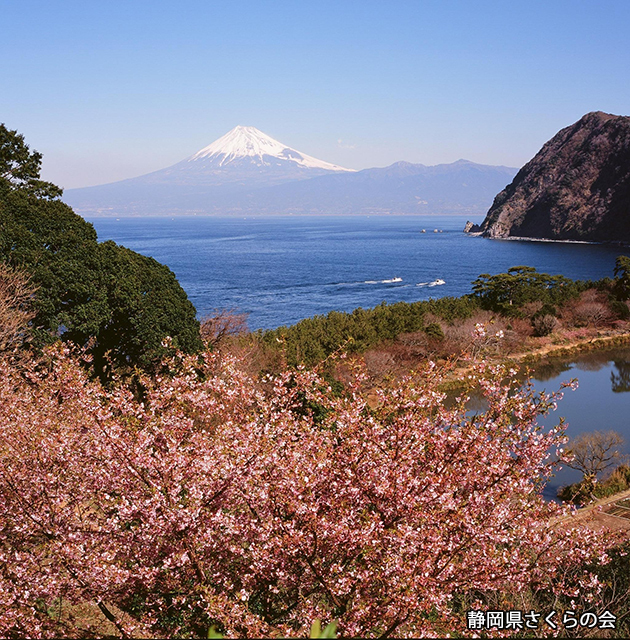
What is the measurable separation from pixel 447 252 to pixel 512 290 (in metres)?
79.7

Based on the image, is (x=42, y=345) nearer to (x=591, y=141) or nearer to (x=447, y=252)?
(x=447, y=252)

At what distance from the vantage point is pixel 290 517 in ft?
19.1

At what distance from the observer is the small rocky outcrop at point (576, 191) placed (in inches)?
4983

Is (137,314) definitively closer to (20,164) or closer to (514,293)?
(20,164)

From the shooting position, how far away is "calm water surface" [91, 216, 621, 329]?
59.8 metres

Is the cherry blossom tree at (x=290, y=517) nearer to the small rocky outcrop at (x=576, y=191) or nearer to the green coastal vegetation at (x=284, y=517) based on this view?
the green coastal vegetation at (x=284, y=517)

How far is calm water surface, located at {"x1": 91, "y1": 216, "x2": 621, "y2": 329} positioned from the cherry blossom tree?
4139 centimetres

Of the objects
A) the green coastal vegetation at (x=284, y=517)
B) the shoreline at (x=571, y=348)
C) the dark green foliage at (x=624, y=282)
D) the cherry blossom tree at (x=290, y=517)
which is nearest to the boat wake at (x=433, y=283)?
the dark green foliage at (x=624, y=282)

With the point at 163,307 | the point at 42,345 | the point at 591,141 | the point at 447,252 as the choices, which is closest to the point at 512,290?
the point at 163,307

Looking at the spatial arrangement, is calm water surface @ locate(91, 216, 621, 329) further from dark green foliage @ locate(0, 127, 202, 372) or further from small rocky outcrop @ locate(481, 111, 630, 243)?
dark green foliage @ locate(0, 127, 202, 372)

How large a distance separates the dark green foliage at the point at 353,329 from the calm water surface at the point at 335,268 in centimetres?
1834

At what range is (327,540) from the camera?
5414 mm

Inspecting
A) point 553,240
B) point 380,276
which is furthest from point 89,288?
point 553,240

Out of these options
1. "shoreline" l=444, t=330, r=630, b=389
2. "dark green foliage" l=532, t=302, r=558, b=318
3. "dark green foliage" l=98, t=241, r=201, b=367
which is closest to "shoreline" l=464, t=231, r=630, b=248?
"shoreline" l=444, t=330, r=630, b=389
